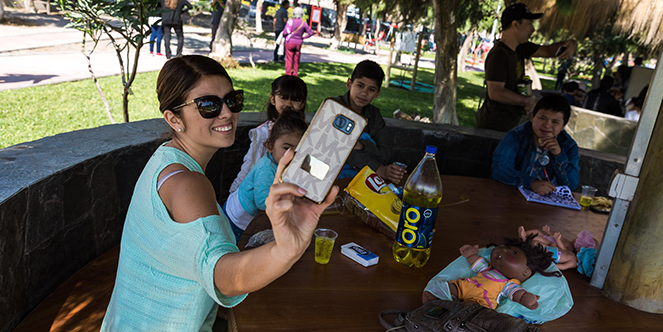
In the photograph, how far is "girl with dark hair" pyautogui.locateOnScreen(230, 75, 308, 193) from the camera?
346 cm

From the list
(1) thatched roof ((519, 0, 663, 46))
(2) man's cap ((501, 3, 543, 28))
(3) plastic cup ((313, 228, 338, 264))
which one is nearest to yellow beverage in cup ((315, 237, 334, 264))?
(3) plastic cup ((313, 228, 338, 264))

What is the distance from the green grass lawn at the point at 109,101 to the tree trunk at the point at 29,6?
10.6 metres

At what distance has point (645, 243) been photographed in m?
1.60

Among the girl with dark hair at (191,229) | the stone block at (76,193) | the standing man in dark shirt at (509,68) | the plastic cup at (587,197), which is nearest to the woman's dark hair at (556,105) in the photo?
the plastic cup at (587,197)

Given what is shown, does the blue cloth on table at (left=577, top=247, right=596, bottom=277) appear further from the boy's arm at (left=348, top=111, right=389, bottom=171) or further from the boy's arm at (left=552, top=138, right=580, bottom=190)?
the boy's arm at (left=348, top=111, right=389, bottom=171)

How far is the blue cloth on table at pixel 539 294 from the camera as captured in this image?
147 centimetres

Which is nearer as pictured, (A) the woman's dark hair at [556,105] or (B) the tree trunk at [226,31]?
(A) the woman's dark hair at [556,105]

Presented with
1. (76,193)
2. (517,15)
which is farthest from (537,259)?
(517,15)

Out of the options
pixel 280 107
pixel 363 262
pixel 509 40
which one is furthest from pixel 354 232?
pixel 509 40

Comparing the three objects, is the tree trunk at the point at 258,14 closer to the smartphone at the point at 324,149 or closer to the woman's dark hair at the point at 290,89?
the woman's dark hair at the point at 290,89

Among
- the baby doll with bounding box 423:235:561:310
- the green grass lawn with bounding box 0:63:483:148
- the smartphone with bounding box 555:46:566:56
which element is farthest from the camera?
the green grass lawn with bounding box 0:63:483:148

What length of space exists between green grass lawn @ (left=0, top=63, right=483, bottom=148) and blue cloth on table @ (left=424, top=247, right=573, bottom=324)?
492 cm

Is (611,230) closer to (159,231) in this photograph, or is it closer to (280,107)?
(159,231)

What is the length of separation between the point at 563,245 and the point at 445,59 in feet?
17.5
